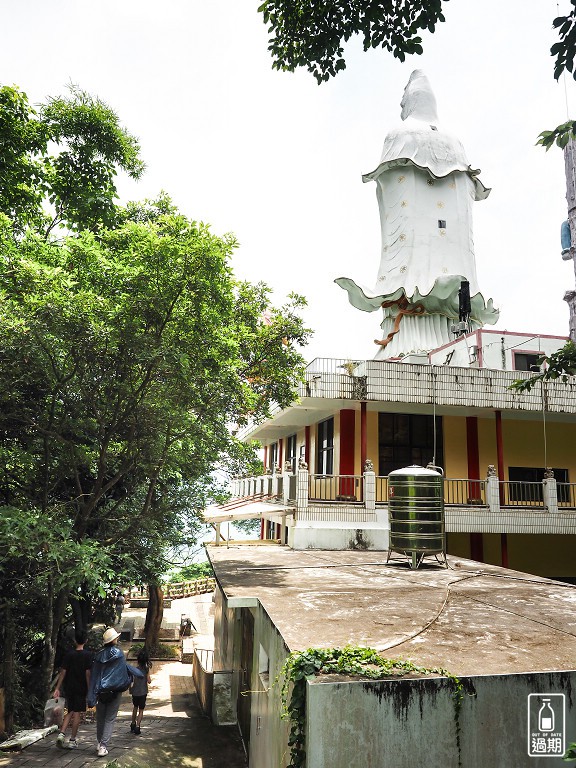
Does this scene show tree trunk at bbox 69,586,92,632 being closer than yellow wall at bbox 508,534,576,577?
Yes

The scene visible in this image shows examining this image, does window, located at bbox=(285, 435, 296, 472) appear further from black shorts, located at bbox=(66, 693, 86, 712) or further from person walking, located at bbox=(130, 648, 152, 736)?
black shorts, located at bbox=(66, 693, 86, 712)

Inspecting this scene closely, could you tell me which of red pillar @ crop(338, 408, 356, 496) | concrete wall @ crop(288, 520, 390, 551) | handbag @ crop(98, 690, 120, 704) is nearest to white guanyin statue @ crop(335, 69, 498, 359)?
red pillar @ crop(338, 408, 356, 496)

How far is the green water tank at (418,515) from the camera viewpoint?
36.2ft

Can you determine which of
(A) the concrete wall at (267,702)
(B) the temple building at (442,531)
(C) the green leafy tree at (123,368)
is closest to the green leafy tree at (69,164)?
(C) the green leafy tree at (123,368)

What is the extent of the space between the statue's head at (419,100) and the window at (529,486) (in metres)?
18.3

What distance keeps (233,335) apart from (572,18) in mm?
7160

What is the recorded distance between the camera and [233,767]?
8.40 meters

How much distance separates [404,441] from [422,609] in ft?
37.5

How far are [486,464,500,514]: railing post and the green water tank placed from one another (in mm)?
4707

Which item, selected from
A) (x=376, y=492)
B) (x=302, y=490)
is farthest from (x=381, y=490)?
(x=302, y=490)

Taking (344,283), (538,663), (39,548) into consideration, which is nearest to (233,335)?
(39,548)

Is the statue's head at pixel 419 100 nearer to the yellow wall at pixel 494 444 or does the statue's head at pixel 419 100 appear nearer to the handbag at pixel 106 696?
the yellow wall at pixel 494 444

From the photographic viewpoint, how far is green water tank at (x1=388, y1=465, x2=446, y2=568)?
11047mm

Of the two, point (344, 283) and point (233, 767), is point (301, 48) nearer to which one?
point (233, 767)
